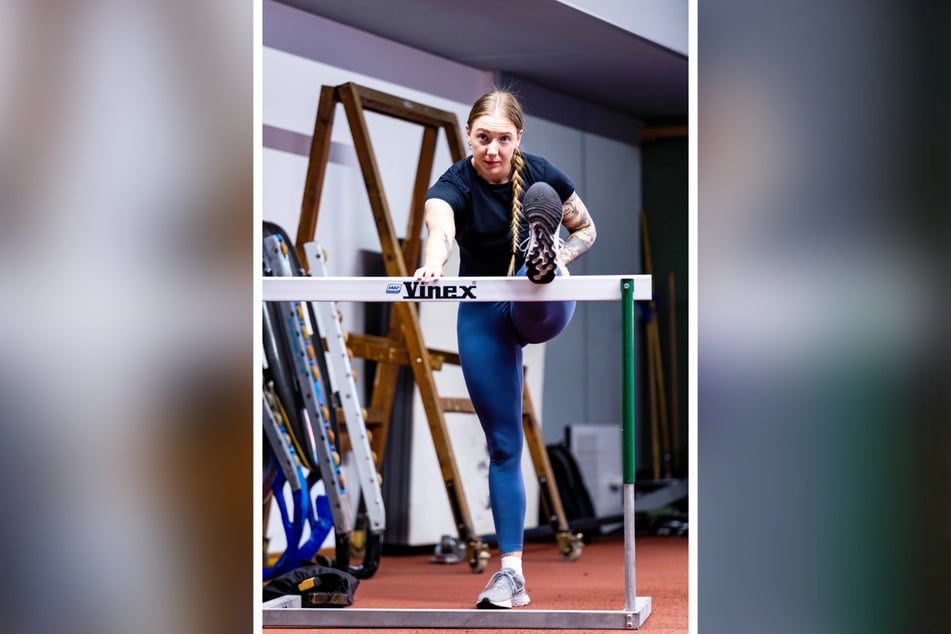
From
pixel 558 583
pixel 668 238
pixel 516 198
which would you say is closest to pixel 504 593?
pixel 516 198

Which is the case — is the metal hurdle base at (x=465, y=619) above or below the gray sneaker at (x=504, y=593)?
below

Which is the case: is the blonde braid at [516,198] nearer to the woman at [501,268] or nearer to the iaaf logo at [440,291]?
the woman at [501,268]

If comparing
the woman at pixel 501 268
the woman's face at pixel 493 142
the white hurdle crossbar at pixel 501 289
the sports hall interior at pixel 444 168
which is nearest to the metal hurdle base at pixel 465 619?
the woman at pixel 501 268

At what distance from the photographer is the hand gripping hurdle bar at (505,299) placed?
2902 millimetres

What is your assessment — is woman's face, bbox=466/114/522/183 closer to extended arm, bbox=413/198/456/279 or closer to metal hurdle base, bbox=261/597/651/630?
extended arm, bbox=413/198/456/279

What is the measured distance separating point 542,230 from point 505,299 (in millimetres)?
194

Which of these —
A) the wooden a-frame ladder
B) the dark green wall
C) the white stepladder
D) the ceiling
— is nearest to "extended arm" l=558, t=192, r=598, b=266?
the white stepladder

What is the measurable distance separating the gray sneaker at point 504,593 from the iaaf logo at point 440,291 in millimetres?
738

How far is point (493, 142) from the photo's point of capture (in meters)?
3.15

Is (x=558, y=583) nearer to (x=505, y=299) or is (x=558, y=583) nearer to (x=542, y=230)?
(x=505, y=299)
